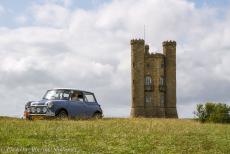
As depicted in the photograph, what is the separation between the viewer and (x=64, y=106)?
25.5m

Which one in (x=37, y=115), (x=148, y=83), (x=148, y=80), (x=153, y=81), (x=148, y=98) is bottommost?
(x=37, y=115)

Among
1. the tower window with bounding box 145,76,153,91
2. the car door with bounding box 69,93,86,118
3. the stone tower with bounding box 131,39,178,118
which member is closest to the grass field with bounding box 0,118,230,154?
the car door with bounding box 69,93,86,118

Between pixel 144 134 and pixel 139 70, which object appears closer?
pixel 144 134

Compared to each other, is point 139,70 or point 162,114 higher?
point 139,70

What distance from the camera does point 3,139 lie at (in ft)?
51.2

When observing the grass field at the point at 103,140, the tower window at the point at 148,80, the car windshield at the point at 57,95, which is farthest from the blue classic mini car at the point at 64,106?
the tower window at the point at 148,80

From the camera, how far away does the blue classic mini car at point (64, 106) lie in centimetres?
2506

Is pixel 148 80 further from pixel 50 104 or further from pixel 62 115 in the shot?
pixel 50 104

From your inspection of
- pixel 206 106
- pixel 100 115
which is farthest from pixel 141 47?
pixel 100 115

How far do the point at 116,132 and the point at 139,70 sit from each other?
177ft

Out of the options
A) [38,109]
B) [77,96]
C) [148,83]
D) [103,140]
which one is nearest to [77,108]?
[77,96]

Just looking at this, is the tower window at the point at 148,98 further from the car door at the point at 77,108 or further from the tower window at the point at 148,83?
the car door at the point at 77,108

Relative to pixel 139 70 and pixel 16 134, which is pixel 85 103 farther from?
pixel 139 70

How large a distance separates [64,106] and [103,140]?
31.0 ft
